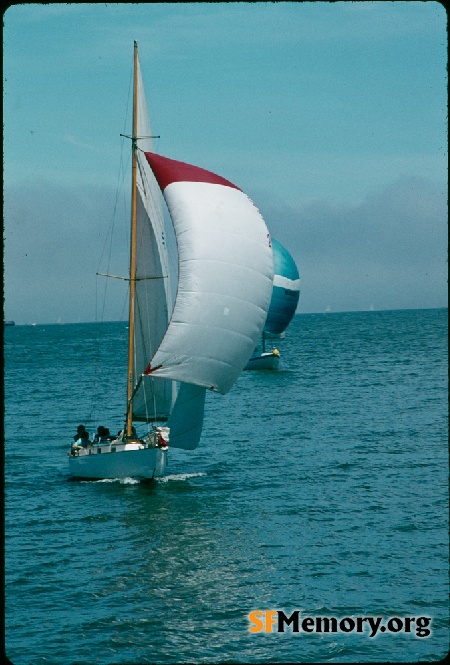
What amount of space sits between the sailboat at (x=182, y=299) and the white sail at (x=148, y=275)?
4 centimetres

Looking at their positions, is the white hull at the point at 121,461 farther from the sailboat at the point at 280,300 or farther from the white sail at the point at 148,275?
the sailboat at the point at 280,300

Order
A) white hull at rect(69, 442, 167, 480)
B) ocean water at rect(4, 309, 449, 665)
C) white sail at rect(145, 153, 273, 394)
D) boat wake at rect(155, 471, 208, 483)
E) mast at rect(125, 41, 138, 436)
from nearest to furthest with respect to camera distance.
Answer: ocean water at rect(4, 309, 449, 665), white sail at rect(145, 153, 273, 394), white hull at rect(69, 442, 167, 480), mast at rect(125, 41, 138, 436), boat wake at rect(155, 471, 208, 483)

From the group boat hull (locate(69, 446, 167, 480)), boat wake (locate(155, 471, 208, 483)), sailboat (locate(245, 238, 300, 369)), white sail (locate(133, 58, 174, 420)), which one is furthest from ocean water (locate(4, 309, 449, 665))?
sailboat (locate(245, 238, 300, 369))

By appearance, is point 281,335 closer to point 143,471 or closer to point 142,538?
point 143,471

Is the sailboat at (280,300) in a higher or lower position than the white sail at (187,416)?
higher

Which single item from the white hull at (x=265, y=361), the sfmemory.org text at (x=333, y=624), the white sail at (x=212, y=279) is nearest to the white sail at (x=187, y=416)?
the white sail at (x=212, y=279)

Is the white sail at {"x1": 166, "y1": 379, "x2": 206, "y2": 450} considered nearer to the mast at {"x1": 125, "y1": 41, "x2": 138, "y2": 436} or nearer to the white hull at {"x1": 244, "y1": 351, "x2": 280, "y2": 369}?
the mast at {"x1": 125, "y1": 41, "x2": 138, "y2": 436}

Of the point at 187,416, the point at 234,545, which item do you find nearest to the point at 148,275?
the point at 187,416

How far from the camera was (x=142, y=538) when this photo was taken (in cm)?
2620

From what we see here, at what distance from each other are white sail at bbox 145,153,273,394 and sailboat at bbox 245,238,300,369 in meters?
49.7

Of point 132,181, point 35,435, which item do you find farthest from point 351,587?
point 35,435

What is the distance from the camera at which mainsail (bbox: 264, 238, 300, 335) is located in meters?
81.1

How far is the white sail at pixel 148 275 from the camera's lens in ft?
108

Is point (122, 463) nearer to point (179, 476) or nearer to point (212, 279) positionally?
point (179, 476)
